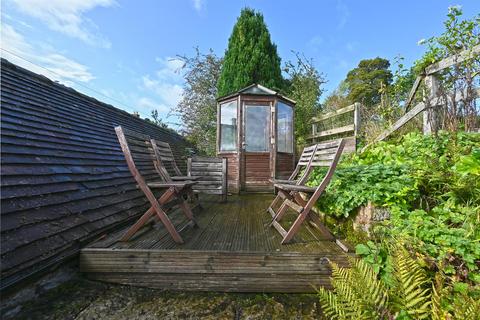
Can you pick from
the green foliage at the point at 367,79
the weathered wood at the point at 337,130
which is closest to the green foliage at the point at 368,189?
the weathered wood at the point at 337,130

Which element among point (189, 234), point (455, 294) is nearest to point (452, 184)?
point (455, 294)

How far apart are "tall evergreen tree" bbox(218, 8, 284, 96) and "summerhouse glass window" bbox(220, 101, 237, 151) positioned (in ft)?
12.4

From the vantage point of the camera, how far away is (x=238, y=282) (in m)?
1.70

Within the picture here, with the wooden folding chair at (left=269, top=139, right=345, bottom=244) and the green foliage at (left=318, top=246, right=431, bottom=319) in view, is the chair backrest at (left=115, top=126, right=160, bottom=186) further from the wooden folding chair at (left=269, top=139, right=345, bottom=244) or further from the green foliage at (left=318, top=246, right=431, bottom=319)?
the green foliage at (left=318, top=246, right=431, bottom=319)

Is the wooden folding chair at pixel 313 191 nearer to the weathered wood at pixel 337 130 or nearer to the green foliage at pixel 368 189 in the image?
the green foliage at pixel 368 189

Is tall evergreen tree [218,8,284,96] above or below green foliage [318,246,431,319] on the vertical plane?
above

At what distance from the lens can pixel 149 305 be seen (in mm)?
1490

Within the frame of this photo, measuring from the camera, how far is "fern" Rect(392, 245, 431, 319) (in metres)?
1.15

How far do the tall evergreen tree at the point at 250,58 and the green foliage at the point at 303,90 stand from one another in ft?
2.67

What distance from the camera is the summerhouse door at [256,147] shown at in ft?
18.1

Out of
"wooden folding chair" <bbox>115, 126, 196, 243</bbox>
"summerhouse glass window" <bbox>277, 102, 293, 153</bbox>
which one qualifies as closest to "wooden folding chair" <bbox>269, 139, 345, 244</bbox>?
"wooden folding chair" <bbox>115, 126, 196, 243</bbox>

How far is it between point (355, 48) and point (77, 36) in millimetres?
13465

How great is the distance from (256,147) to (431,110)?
136 inches

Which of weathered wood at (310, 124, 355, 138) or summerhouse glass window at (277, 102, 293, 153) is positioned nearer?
summerhouse glass window at (277, 102, 293, 153)
